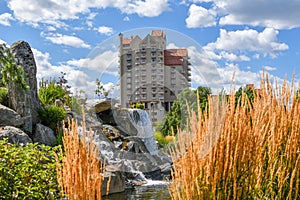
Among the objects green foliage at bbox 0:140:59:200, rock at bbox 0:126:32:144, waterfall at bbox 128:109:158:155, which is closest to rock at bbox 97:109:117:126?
waterfall at bbox 128:109:158:155

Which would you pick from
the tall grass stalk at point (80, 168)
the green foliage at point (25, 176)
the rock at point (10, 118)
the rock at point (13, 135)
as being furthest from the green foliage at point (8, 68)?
the rock at point (10, 118)

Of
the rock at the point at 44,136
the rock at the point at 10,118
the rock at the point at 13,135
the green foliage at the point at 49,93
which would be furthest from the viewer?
the green foliage at the point at 49,93

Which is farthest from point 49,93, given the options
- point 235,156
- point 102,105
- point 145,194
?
point 235,156

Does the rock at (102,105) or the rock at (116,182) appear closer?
the rock at (116,182)

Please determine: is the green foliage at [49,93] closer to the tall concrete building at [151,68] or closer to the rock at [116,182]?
the tall concrete building at [151,68]

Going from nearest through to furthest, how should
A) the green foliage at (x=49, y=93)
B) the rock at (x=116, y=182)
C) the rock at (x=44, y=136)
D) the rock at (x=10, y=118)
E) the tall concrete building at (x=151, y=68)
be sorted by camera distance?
the rock at (x=116, y=182) → the rock at (x=10, y=118) → the tall concrete building at (x=151, y=68) → the rock at (x=44, y=136) → the green foliage at (x=49, y=93)

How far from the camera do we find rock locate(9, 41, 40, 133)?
991cm

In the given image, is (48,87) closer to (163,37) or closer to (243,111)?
(163,37)

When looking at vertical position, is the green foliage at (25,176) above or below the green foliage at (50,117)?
below

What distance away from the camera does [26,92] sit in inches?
402

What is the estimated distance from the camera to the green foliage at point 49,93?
515 inches

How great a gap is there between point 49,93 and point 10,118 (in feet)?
13.6

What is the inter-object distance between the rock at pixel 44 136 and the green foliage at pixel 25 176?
20.6 ft

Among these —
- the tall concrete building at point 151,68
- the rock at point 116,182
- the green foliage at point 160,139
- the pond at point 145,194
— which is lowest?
the pond at point 145,194
